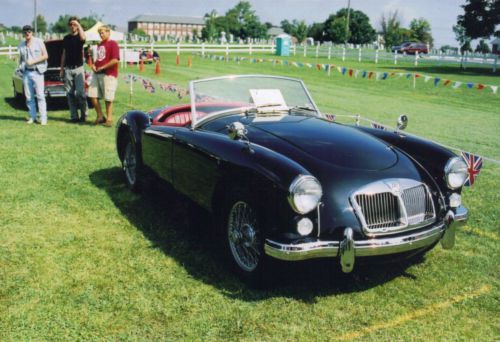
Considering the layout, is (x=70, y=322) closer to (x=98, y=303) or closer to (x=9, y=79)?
(x=98, y=303)

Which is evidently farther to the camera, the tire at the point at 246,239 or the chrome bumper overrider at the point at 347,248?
the tire at the point at 246,239

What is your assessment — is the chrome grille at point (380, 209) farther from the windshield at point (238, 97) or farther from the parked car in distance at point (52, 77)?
the parked car in distance at point (52, 77)

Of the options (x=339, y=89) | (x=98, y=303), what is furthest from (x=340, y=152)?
(x=339, y=89)

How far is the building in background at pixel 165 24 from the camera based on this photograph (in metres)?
174

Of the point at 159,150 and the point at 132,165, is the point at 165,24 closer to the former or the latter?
the point at 132,165

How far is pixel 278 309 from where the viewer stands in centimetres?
354

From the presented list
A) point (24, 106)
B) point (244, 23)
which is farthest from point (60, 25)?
point (24, 106)

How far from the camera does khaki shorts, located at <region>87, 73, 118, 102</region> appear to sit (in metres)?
9.83

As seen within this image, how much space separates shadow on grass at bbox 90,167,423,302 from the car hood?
2.82 feet

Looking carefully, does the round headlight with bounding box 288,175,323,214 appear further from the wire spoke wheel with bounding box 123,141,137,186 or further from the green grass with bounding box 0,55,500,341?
the wire spoke wheel with bounding box 123,141,137,186

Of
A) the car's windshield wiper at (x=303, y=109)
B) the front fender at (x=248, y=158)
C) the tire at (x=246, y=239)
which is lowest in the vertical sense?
the tire at (x=246, y=239)

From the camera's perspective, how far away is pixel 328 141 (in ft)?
14.0

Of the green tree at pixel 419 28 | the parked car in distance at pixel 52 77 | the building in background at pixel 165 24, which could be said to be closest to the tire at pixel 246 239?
the parked car in distance at pixel 52 77

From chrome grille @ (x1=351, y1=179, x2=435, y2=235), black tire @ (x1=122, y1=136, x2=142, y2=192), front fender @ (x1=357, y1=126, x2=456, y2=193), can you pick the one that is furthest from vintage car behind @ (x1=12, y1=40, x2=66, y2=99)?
chrome grille @ (x1=351, y1=179, x2=435, y2=235)
